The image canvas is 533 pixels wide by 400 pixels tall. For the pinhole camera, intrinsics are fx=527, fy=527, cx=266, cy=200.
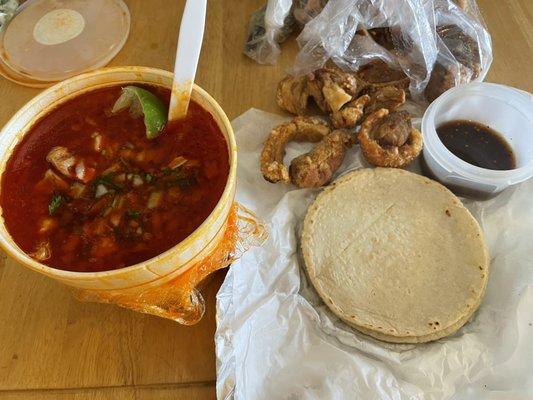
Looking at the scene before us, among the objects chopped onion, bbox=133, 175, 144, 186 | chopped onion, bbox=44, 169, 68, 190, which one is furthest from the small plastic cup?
chopped onion, bbox=44, 169, 68, 190

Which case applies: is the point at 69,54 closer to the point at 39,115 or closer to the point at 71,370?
the point at 39,115

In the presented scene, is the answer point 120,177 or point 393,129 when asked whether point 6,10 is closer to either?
point 120,177

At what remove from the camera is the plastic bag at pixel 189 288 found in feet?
2.61

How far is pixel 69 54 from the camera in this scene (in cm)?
127

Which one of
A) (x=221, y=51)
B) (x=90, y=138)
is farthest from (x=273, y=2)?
(x=90, y=138)

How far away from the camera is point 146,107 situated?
0.84m

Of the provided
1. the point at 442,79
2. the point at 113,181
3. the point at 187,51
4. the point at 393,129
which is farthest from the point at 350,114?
the point at 113,181

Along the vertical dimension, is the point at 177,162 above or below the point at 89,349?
above

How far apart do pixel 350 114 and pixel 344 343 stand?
47 centimetres

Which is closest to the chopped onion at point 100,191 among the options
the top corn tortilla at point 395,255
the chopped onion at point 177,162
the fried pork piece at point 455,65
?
the chopped onion at point 177,162

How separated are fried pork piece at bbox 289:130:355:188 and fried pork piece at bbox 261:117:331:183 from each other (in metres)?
0.02

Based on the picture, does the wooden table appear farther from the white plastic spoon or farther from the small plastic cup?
the small plastic cup

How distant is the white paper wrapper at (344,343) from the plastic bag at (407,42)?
0.34 m

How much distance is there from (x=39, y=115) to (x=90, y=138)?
0.09 meters
